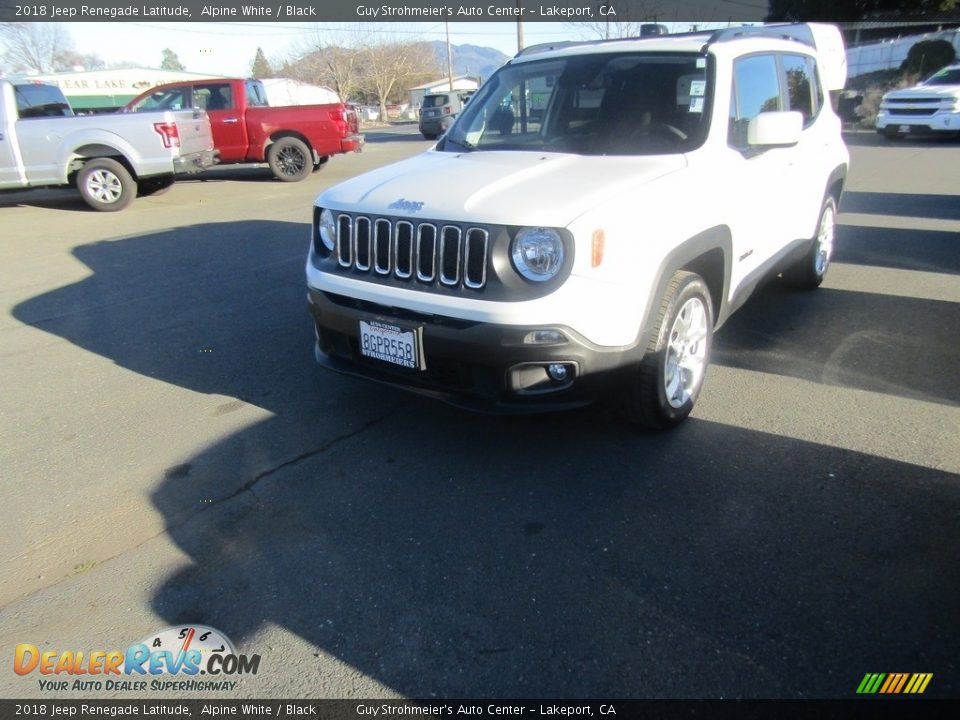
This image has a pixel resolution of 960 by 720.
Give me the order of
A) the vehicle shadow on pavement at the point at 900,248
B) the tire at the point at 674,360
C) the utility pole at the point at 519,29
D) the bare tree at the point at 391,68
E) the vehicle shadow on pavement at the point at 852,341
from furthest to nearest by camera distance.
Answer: the bare tree at the point at 391,68 → the utility pole at the point at 519,29 → the vehicle shadow on pavement at the point at 900,248 → the vehicle shadow on pavement at the point at 852,341 → the tire at the point at 674,360

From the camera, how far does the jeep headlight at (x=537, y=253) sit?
10.0 feet

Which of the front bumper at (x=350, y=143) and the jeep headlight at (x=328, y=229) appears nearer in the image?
the jeep headlight at (x=328, y=229)

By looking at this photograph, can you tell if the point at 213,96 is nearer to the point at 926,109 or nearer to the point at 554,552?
the point at 554,552

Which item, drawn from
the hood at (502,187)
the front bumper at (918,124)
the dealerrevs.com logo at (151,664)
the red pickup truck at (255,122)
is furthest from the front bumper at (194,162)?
the front bumper at (918,124)

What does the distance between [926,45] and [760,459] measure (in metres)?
33.9

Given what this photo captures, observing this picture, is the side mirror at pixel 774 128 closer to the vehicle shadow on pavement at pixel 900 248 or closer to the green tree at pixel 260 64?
the vehicle shadow on pavement at pixel 900 248

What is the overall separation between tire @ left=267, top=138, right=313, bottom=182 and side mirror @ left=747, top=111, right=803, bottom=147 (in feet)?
37.6

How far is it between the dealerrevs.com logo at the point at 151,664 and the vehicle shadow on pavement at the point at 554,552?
0.28 feet

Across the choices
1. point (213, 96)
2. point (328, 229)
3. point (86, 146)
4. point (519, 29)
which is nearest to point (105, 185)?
point (86, 146)

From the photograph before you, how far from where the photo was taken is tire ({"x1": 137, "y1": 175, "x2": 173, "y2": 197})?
12466 mm

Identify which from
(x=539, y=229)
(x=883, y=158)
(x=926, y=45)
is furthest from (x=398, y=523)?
(x=926, y=45)

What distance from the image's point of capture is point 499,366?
3.13 metres

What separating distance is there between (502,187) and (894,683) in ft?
8.18

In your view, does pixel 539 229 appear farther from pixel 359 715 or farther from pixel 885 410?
pixel 885 410
